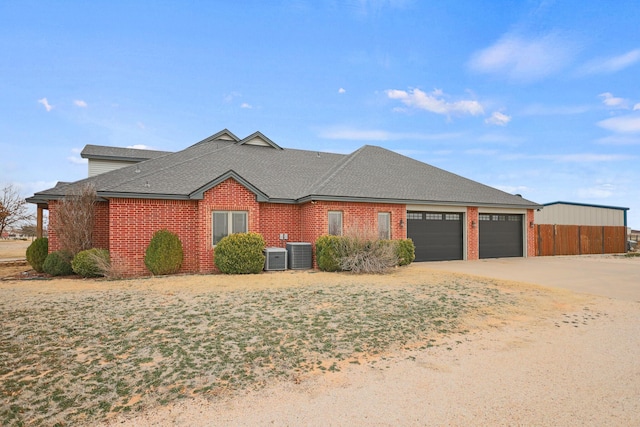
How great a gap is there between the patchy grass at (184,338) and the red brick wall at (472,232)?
9361 mm

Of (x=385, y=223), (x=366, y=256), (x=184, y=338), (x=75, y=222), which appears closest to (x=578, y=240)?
(x=385, y=223)

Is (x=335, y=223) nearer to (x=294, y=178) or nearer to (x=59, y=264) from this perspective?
(x=294, y=178)

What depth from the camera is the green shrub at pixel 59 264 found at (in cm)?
1230

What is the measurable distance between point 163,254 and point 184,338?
7602 mm

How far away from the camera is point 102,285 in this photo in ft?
33.3

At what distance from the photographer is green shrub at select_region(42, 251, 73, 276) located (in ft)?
40.4

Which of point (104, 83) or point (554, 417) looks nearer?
point (554, 417)

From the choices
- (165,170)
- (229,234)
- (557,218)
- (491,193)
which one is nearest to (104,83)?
(165,170)

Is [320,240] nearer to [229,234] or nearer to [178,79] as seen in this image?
[229,234]

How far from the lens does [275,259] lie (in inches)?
524

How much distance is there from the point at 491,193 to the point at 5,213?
3024cm

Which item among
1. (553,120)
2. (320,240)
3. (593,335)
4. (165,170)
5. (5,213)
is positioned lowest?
(593,335)

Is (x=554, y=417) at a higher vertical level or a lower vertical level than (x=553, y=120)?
lower

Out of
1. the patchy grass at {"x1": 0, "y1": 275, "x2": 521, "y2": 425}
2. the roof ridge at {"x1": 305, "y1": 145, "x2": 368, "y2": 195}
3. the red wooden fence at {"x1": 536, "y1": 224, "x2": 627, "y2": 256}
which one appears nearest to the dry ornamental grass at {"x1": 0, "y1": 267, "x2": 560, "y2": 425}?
the patchy grass at {"x1": 0, "y1": 275, "x2": 521, "y2": 425}
